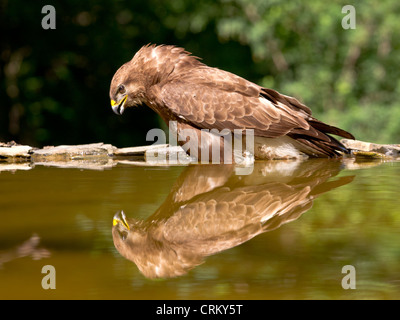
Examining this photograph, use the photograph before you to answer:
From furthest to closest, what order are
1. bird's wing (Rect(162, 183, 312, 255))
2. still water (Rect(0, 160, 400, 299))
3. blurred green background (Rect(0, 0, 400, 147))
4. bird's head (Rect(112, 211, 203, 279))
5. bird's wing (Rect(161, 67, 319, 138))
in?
blurred green background (Rect(0, 0, 400, 147)) → bird's wing (Rect(161, 67, 319, 138)) → bird's wing (Rect(162, 183, 312, 255)) → bird's head (Rect(112, 211, 203, 279)) → still water (Rect(0, 160, 400, 299))

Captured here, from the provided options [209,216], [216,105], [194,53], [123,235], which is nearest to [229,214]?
[209,216]

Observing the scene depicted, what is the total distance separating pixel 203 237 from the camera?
2965 mm

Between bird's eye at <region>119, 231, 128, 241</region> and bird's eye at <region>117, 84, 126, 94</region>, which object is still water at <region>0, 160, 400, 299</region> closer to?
bird's eye at <region>119, 231, 128, 241</region>

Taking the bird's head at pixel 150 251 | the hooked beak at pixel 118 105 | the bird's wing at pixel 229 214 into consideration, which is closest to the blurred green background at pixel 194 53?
the hooked beak at pixel 118 105

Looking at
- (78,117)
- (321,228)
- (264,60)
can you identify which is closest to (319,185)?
(321,228)

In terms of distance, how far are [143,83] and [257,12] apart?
5108 mm

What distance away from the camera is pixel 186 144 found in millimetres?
6047

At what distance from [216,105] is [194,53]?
654 cm

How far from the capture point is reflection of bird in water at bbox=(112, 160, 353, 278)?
2732 millimetres

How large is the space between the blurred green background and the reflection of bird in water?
6.17 meters

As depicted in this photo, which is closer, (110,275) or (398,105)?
(110,275)

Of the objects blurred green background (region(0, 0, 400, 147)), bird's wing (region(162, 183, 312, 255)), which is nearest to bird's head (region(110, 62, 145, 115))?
bird's wing (region(162, 183, 312, 255))
